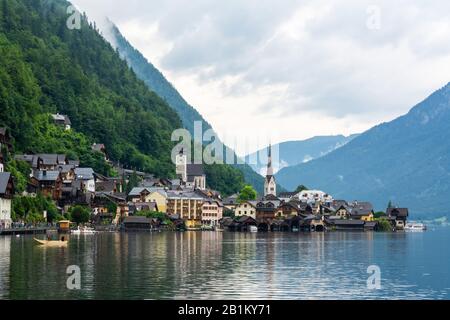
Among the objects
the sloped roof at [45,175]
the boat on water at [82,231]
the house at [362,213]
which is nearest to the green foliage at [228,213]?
the house at [362,213]

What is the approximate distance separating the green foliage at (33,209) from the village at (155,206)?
52.0 inches

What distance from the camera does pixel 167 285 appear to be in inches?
1735

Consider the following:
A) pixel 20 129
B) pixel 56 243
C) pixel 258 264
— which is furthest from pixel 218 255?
pixel 20 129

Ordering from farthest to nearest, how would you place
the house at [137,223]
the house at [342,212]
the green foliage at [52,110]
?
the house at [342,212] → the green foliage at [52,110] → the house at [137,223]

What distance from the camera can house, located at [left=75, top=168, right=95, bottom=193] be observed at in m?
146

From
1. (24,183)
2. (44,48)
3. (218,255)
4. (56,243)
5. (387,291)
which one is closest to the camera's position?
(387,291)

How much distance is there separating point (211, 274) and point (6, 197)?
56161 millimetres

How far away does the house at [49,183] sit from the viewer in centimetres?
13000

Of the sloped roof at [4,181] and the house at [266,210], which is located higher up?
the sloped roof at [4,181]

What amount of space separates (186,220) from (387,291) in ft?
391

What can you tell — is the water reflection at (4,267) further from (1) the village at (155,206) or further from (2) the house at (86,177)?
(2) the house at (86,177)

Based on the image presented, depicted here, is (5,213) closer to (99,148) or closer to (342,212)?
(99,148)

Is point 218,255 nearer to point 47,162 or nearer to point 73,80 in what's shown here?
point 47,162

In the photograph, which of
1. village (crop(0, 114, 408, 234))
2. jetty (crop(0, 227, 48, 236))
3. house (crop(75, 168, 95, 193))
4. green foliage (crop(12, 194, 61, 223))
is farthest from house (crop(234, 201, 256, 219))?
jetty (crop(0, 227, 48, 236))
